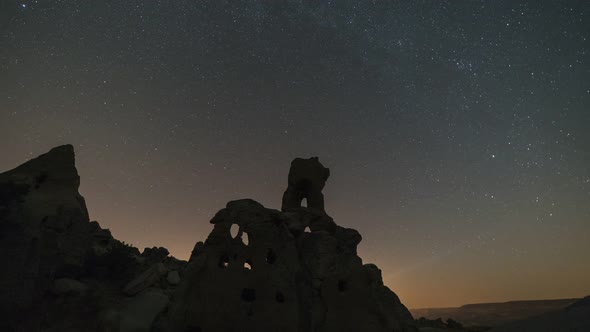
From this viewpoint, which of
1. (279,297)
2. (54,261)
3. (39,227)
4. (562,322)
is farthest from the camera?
(54,261)

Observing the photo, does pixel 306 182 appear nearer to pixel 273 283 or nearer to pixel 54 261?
pixel 273 283

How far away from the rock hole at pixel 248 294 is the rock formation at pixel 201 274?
0.06 meters

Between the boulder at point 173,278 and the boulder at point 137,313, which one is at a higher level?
the boulder at point 173,278

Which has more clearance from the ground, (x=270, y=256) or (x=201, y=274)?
(x=270, y=256)

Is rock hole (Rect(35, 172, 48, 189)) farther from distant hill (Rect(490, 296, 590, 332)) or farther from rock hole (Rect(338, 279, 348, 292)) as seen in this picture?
distant hill (Rect(490, 296, 590, 332))

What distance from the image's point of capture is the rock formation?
20.2 m

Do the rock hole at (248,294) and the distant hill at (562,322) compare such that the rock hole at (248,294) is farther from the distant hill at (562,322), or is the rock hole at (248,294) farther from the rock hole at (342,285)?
the distant hill at (562,322)

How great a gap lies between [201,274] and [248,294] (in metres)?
3.20

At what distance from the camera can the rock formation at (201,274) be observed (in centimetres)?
2022

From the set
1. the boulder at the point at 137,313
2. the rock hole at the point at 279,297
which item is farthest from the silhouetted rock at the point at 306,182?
the boulder at the point at 137,313

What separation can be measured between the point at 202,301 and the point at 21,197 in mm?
19131

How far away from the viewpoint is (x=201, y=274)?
21.0 m

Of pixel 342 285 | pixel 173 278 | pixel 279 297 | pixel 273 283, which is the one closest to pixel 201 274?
pixel 273 283

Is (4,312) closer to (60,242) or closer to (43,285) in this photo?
(43,285)
